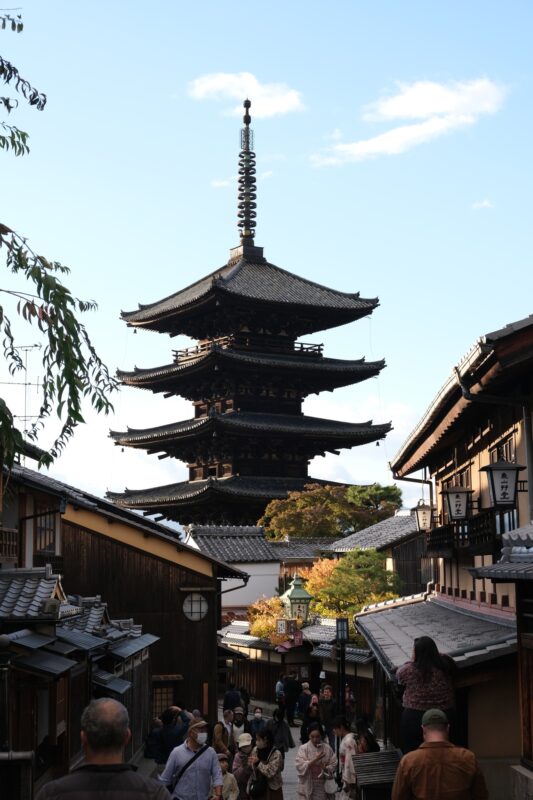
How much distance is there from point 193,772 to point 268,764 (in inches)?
123

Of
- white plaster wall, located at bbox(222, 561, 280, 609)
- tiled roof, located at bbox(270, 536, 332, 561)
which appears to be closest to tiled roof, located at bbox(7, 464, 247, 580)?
white plaster wall, located at bbox(222, 561, 280, 609)

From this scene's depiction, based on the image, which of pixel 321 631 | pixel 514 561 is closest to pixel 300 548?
pixel 321 631

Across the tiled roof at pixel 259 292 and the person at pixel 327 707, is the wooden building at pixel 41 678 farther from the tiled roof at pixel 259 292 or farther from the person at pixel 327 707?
the tiled roof at pixel 259 292

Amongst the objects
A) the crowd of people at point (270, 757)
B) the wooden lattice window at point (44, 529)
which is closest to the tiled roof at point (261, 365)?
the wooden lattice window at point (44, 529)

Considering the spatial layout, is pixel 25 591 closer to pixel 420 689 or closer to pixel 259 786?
pixel 259 786

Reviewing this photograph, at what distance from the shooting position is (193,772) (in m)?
10.8

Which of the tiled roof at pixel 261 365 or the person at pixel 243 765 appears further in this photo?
the tiled roof at pixel 261 365

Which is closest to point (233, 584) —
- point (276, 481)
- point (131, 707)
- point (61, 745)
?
point (276, 481)

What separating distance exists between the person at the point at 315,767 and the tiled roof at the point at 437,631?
115cm

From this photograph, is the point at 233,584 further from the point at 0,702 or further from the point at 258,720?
the point at 0,702

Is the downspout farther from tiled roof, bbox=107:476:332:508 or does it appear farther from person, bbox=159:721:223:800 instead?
tiled roof, bbox=107:476:332:508

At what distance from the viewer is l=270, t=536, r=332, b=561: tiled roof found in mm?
50250

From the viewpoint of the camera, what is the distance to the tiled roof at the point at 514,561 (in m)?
9.88

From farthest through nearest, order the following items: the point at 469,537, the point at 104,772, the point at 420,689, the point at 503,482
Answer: the point at 469,537, the point at 503,482, the point at 420,689, the point at 104,772
